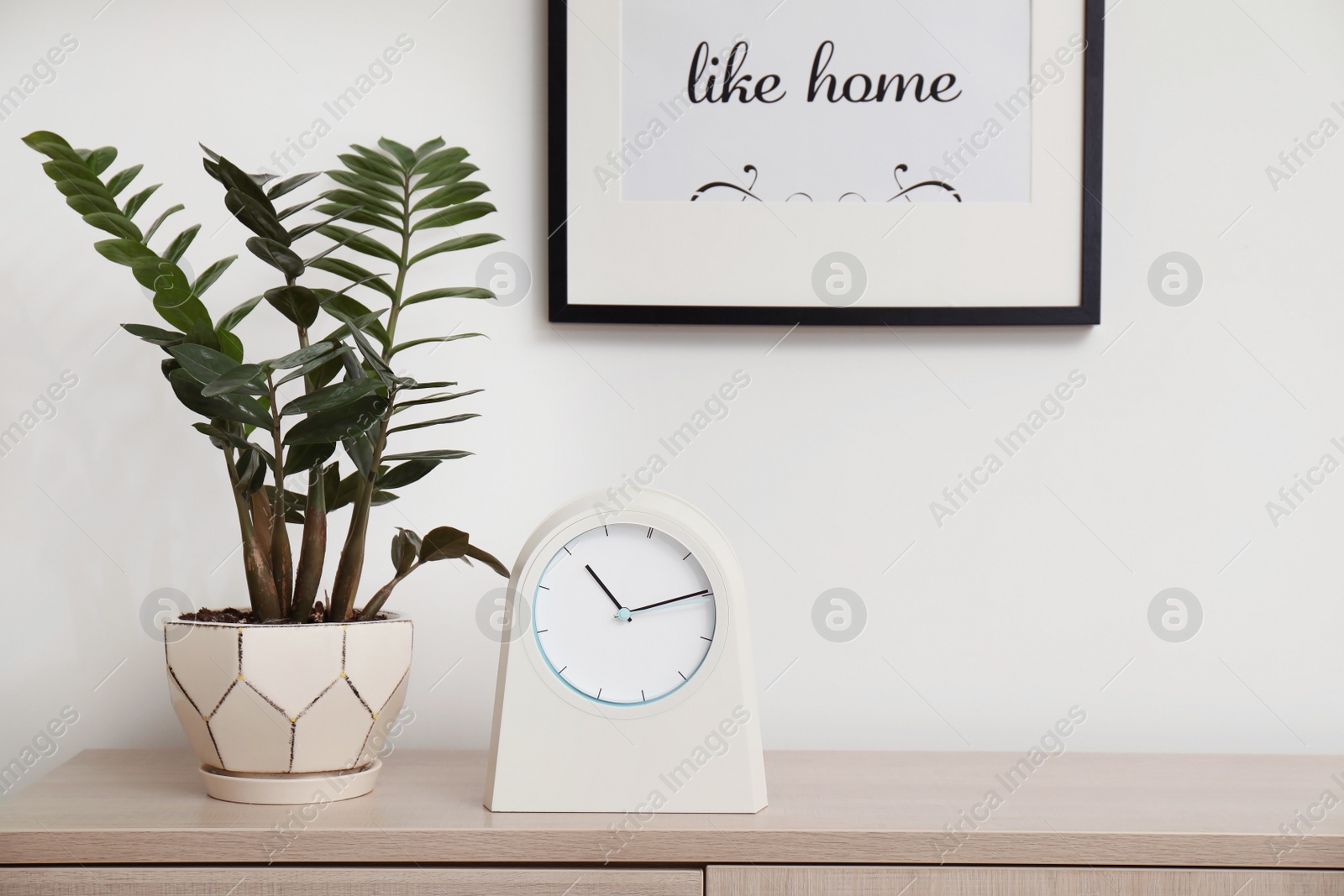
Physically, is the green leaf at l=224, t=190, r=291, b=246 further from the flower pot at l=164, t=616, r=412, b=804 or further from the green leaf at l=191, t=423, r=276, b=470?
the flower pot at l=164, t=616, r=412, b=804

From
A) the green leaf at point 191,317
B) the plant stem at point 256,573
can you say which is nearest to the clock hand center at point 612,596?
the plant stem at point 256,573

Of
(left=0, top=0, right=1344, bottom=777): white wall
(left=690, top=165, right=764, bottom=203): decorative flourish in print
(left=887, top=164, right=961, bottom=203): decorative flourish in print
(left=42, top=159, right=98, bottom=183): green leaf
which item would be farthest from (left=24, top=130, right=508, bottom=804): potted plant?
(left=887, top=164, right=961, bottom=203): decorative flourish in print

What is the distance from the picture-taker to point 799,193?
3.83 ft

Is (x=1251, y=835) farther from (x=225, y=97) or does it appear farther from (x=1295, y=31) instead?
(x=225, y=97)

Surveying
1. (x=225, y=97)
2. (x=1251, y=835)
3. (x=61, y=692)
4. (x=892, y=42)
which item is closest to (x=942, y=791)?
(x=1251, y=835)

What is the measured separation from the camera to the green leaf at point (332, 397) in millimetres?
830

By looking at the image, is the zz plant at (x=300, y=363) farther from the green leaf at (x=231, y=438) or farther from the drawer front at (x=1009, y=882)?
the drawer front at (x=1009, y=882)

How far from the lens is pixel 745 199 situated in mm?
1164

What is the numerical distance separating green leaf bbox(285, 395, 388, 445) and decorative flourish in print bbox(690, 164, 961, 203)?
0.51 m

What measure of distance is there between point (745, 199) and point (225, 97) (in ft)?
2.17

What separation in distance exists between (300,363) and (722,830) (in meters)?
0.53

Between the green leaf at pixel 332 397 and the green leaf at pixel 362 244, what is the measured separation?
23cm

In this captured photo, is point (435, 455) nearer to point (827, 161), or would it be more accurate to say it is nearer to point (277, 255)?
point (277, 255)

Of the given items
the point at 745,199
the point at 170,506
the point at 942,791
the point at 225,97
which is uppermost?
the point at 225,97
